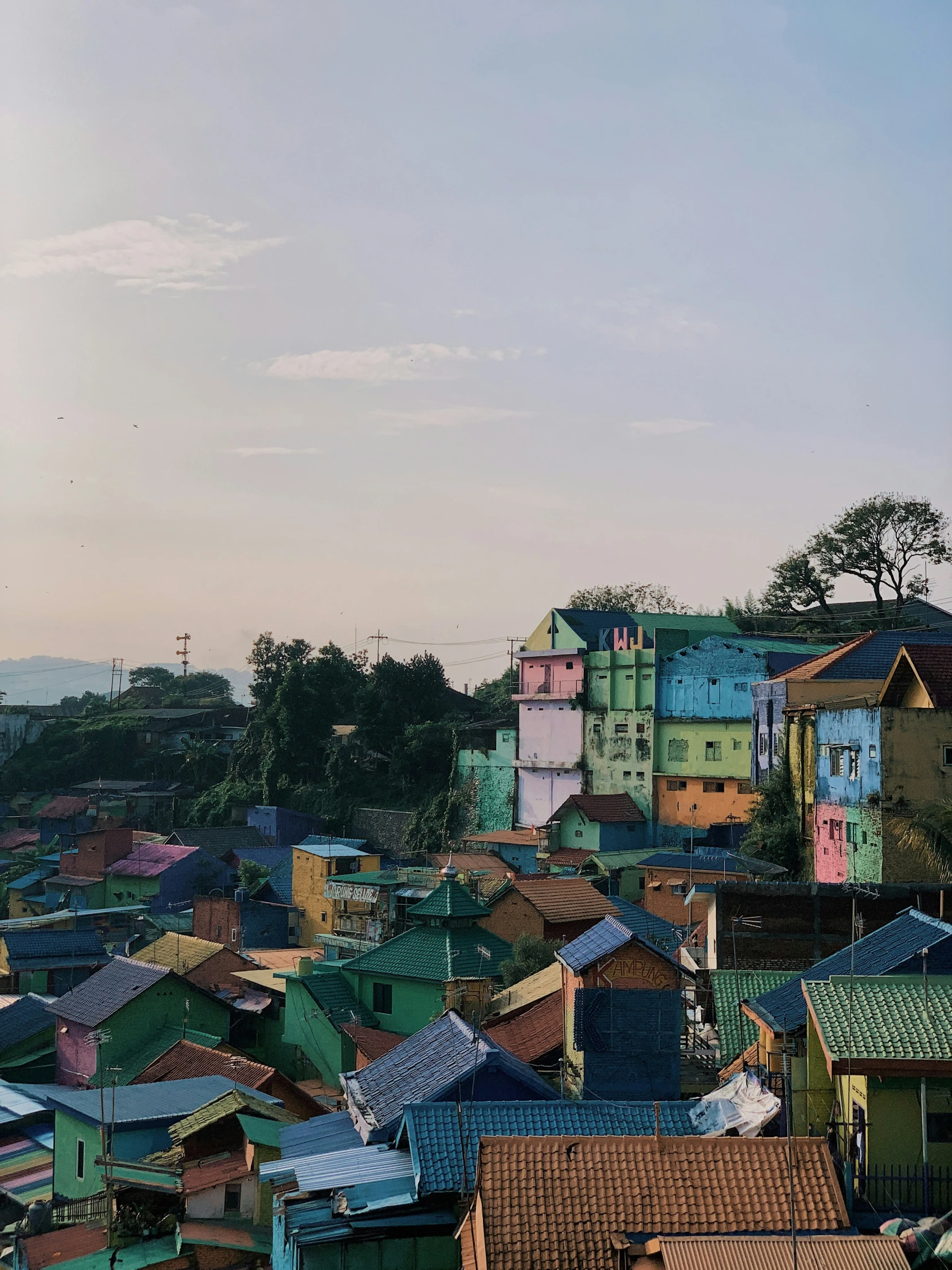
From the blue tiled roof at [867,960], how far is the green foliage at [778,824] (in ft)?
52.3

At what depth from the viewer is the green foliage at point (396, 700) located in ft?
204

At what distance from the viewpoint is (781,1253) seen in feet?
38.1

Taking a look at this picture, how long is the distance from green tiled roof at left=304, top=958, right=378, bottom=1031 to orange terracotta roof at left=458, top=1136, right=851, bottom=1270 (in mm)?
14665

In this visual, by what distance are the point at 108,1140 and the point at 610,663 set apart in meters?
33.5

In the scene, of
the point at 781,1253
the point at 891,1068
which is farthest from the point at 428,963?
the point at 781,1253

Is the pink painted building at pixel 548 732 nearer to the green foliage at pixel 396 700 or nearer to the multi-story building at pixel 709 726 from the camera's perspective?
the multi-story building at pixel 709 726

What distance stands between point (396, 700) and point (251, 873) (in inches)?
603

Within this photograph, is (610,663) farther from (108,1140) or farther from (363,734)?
(108,1140)

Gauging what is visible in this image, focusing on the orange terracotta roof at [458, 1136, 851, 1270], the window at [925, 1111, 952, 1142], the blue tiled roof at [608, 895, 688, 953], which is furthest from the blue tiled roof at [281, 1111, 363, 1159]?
the blue tiled roof at [608, 895, 688, 953]

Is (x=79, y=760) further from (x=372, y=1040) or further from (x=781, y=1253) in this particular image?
(x=781, y=1253)

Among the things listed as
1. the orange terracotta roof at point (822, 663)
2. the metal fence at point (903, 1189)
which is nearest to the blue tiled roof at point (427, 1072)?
the metal fence at point (903, 1189)

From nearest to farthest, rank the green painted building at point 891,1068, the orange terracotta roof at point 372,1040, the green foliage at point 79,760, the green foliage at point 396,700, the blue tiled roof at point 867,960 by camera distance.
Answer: the green painted building at point 891,1068 → the blue tiled roof at point 867,960 → the orange terracotta roof at point 372,1040 → the green foliage at point 396,700 → the green foliage at point 79,760

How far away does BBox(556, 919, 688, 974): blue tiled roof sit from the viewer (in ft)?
62.4

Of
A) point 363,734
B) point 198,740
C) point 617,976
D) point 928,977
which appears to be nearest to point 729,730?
point 363,734
